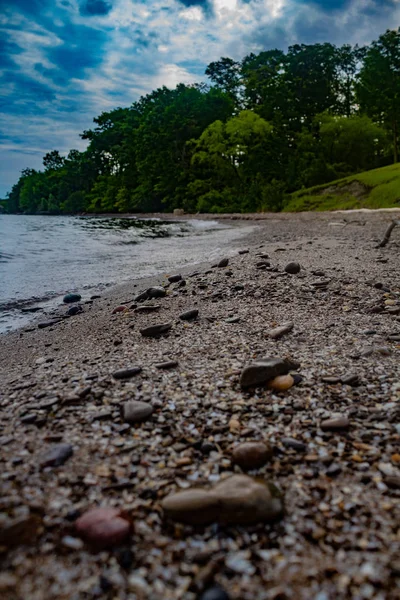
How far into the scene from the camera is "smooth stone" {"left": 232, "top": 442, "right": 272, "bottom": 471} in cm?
169

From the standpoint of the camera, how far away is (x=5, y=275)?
29.8 feet

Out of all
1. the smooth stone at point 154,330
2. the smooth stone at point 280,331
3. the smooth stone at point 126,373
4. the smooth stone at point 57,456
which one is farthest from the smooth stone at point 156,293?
the smooth stone at point 57,456

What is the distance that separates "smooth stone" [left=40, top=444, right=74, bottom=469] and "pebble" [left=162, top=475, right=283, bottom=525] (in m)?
0.57

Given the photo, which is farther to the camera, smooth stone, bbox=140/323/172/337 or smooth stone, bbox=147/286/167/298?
smooth stone, bbox=147/286/167/298

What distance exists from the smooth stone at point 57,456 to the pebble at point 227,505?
569 mm

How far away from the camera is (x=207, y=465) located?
67.4 inches

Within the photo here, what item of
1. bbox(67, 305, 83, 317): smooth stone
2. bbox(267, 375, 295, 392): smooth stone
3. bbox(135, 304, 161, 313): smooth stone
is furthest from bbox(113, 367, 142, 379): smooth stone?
bbox(67, 305, 83, 317): smooth stone

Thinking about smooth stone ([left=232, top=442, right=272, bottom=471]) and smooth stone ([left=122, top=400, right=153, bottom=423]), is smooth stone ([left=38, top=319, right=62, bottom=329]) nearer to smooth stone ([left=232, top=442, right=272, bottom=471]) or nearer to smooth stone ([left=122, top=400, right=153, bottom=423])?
smooth stone ([left=122, top=400, right=153, bottom=423])

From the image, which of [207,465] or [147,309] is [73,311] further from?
[207,465]

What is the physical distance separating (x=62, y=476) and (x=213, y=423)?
2.64 feet

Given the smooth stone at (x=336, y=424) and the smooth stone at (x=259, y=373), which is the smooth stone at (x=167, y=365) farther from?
the smooth stone at (x=336, y=424)

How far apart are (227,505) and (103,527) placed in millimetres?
453

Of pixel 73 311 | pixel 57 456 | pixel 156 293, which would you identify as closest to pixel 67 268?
pixel 73 311

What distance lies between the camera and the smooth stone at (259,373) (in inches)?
95.0
